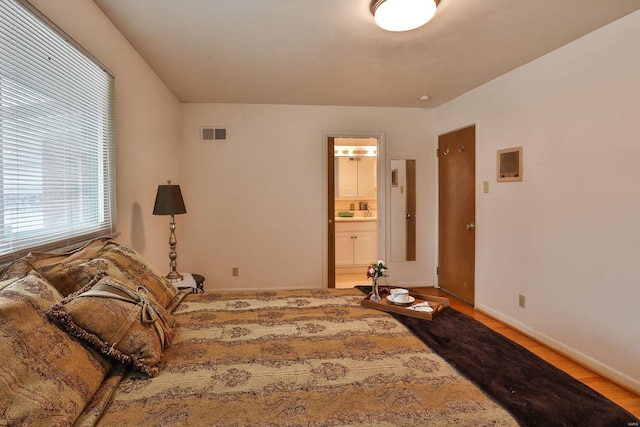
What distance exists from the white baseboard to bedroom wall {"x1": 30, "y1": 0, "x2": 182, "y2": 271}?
3397 millimetres

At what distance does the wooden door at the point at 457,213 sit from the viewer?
388 centimetres

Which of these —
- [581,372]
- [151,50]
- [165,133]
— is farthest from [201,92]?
[581,372]

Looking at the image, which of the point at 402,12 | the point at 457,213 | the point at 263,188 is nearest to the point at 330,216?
the point at 263,188

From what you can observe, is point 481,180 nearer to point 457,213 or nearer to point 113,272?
point 457,213

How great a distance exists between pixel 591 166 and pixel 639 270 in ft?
2.48

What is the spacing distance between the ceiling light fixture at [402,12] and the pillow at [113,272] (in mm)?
1962

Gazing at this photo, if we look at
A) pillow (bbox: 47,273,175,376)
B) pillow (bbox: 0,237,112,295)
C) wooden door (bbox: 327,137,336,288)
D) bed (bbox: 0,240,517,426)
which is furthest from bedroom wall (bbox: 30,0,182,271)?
wooden door (bbox: 327,137,336,288)

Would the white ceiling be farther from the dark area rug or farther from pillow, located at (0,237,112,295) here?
the dark area rug

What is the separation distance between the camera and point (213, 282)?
4.37 meters

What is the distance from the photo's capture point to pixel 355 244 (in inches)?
228

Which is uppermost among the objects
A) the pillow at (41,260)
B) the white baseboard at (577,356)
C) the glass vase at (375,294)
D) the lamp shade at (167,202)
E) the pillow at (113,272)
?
the lamp shade at (167,202)

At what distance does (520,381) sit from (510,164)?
8.32 feet

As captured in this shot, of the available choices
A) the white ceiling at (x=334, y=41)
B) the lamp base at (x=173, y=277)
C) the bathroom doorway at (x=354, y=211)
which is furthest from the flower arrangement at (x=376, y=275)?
the bathroom doorway at (x=354, y=211)

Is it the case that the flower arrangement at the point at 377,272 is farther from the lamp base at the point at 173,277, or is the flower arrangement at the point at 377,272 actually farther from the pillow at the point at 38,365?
the lamp base at the point at 173,277
